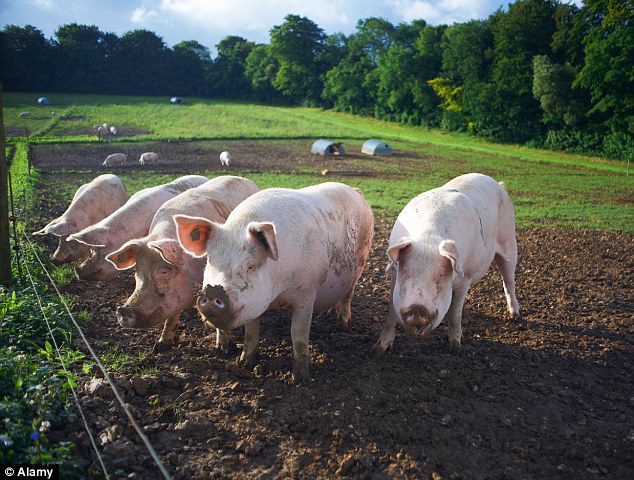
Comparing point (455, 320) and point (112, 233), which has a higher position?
point (112, 233)

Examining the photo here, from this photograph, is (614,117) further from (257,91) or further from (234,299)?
(257,91)

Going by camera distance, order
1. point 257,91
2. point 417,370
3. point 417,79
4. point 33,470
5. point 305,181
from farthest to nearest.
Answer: point 257,91, point 417,79, point 305,181, point 417,370, point 33,470

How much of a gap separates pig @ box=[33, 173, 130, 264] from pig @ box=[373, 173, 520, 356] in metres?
5.36

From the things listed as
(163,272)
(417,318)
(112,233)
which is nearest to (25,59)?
(112,233)

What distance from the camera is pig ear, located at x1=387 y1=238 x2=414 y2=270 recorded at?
499cm

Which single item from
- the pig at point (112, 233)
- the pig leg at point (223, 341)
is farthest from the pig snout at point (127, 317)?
the pig at point (112, 233)

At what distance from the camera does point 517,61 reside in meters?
39.8

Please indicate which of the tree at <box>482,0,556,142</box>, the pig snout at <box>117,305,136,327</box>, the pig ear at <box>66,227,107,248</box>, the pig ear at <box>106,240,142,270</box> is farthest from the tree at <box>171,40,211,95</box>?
the pig snout at <box>117,305,136,327</box>

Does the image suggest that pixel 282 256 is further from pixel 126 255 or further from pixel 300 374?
pixel 126 255

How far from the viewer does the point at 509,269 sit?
24.7ft

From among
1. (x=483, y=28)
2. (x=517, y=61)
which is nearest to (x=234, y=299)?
(x=517, y=61)

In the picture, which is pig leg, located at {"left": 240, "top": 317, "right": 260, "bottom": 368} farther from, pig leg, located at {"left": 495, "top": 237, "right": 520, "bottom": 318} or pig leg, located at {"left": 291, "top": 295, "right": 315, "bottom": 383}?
pig leg, located at {"left": 495, "top": 237, "right": 520, "bottom": 318}

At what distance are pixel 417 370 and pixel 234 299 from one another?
7.62 feet

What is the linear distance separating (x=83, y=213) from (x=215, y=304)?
232 inches
